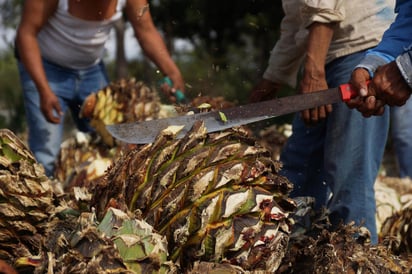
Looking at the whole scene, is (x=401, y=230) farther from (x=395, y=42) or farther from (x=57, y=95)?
(x=57, y=95)

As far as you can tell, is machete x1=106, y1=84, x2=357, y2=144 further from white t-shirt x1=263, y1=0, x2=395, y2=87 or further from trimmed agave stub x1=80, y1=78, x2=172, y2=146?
trimmed agave stub x1=80, y1=78, x2=172, y2=146

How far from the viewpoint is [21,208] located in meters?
2.23

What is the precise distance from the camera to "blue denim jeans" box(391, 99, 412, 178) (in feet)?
18.2

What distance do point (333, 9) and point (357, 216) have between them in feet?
3.12

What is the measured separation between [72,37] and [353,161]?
240 cm

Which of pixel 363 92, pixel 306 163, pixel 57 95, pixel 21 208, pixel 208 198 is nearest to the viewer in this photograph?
pixel 208 198

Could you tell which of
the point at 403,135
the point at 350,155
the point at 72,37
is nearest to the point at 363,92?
the point at 350,155

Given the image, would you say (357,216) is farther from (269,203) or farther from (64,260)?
(64,260)

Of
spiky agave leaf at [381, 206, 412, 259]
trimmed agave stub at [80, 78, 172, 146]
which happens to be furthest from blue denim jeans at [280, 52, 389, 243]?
trimmed agave stub at [80, 78, 172, 146]

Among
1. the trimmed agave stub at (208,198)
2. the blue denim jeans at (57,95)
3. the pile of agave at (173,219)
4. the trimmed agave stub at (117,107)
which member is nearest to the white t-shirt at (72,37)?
the blue denim jeans at (57,95)

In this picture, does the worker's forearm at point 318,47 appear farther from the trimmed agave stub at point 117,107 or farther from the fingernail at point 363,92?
the trimmed agave stub at point 117,107

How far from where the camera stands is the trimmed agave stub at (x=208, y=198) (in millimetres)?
2031

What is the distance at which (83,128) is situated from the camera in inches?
207

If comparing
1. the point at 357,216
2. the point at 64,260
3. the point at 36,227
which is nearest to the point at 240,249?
the point at 64,260
